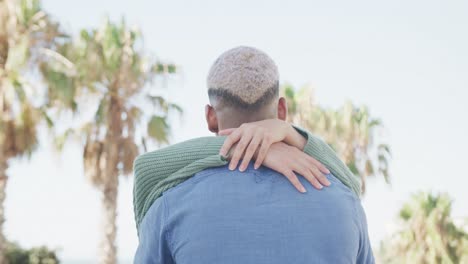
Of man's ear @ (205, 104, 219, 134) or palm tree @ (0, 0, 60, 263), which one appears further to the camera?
palm tree @ (0, 0, 60, 263)

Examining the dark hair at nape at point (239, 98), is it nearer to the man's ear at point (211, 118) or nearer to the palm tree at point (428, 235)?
the man's ear at point (211, 118)

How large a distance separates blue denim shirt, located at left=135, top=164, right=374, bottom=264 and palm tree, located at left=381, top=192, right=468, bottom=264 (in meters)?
26.6

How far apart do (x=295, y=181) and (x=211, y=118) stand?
390 millimetres

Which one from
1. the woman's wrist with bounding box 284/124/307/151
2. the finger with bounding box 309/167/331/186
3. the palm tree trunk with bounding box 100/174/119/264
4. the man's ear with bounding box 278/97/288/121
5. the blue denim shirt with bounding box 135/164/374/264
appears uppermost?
the man's ear with bounding box 278/97/288/121

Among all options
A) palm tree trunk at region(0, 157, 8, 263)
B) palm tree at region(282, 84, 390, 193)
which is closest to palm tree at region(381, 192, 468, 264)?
palm tree at region(282, 84, 390, 193)

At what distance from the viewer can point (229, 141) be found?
205 cm

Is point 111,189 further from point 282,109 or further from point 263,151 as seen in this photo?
point 263,151

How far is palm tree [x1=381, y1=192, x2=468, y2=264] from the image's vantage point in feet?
90.6

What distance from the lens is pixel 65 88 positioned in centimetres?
1973

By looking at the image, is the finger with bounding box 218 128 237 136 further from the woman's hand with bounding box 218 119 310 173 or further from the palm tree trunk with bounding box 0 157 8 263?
the palm tree trunk with bounding box 0 157 8 263

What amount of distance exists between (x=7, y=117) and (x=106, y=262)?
540cm

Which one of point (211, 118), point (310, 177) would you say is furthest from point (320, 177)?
point (211, 118)

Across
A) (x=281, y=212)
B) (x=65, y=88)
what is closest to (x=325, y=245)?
(x=281, y=212)

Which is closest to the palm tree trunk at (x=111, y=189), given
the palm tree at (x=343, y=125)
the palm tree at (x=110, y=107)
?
the palm tree at (x=110, y=107)
